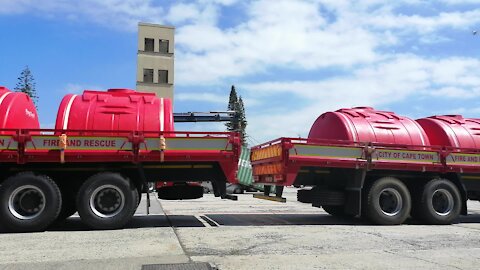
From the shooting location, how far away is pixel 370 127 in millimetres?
12117

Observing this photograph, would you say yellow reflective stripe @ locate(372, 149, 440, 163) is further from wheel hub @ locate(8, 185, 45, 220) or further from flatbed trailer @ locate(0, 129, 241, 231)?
wheel hub @ locate(8, 185, 45, 220)

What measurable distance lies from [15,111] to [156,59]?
143ft

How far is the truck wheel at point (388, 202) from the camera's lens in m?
11.2

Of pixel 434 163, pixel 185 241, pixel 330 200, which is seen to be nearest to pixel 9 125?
pixel 185 241

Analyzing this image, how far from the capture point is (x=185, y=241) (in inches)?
334

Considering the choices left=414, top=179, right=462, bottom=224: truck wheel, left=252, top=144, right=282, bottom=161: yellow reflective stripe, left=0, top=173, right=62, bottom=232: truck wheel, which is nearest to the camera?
left=0, top=173, right=62, bottom=232: truck wheel

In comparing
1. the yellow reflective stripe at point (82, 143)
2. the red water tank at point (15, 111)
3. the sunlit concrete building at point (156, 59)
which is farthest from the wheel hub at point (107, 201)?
the sunlit concrete building at point (156, 59)

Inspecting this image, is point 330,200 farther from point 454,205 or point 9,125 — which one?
point 9,125

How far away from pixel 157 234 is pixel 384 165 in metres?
5.66

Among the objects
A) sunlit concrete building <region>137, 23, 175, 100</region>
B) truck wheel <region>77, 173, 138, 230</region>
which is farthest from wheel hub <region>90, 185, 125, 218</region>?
sunlit concrete building <region>137, 23, 175, 100</region>

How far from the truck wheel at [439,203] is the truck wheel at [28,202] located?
8.35 meters

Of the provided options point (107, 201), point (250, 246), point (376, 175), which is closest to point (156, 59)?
point (376, 175)

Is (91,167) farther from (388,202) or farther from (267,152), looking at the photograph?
(388,202)

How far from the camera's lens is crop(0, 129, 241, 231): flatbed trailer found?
31.5ft
